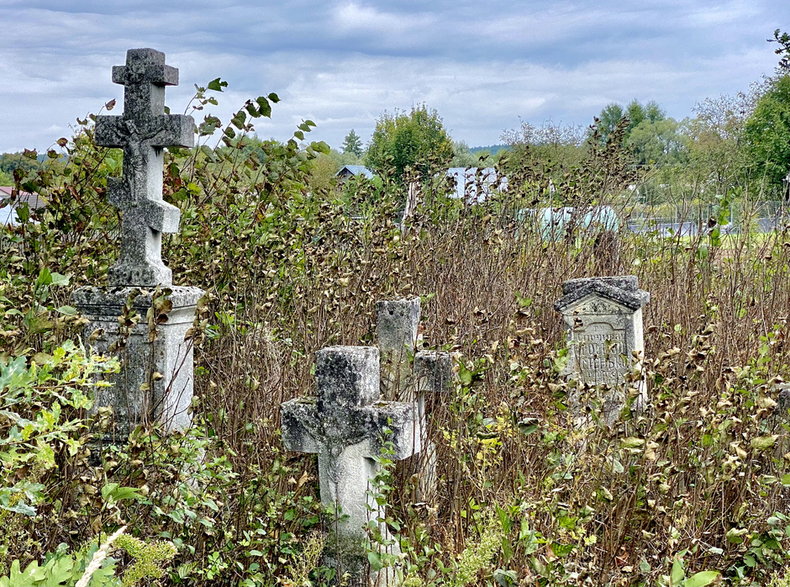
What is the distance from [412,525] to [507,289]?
2700mm

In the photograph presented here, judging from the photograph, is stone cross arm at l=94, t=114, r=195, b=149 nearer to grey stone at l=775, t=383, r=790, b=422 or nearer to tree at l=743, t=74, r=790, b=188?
grey stone at l=775, t=383, r=790, b=422

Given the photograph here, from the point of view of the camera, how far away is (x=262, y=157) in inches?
232

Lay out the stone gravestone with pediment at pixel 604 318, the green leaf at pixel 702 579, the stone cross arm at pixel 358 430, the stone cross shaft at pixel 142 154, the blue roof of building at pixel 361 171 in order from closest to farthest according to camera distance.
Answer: the green leaf at pixel 702 579 < the stone cross arm at pixel 358 430 < the stone cross shaft at pixel 142 154 < the stone gravestone with pediment at pixel 604 318 < the blue roof of building at pixel 361 171

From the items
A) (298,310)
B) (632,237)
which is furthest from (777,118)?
(298,310)

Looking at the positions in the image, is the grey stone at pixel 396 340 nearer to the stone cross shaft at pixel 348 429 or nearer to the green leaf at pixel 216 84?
the stone cross shaft at pixel 348 429

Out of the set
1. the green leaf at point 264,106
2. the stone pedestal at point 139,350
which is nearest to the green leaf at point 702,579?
the stone pedestal at point 139,350

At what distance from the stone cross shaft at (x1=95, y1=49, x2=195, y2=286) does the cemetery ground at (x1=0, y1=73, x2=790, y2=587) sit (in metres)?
0.37

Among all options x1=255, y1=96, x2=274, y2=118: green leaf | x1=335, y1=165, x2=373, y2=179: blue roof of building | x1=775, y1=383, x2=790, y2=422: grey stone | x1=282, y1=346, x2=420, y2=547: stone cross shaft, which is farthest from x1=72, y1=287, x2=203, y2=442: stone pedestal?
x1=335, y1=165, x2=373, y2=179: blue roof of building

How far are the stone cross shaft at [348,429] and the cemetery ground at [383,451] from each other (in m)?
0.10

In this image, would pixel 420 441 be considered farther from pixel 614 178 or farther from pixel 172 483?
pixel 614 178

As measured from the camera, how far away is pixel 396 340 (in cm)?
394

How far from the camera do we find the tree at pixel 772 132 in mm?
23656

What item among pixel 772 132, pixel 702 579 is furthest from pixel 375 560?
pixel 772 132

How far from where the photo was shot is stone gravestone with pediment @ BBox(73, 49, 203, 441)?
153 inches
